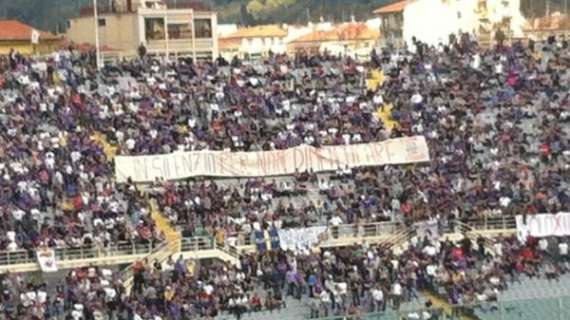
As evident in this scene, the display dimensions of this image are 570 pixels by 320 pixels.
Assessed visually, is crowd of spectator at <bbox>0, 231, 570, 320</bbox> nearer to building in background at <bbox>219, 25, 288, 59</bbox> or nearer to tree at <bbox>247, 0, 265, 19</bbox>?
building in background at <bbox>219, 25, 288, 59</bbox>

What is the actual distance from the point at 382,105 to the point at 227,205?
820cm

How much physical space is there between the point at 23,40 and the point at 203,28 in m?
7.28

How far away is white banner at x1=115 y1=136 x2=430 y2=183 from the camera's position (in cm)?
3478

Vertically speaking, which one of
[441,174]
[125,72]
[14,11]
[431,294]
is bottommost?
[431,294]

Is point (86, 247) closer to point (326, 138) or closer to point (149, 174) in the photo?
point (149, 174)

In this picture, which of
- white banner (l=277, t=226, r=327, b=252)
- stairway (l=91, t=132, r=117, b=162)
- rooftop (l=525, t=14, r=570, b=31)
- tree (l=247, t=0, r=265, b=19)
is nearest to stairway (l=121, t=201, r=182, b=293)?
white banner (l=277, t=226, r=327, b=252)

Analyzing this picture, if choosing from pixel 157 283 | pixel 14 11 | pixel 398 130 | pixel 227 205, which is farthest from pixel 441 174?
pixel 14 11

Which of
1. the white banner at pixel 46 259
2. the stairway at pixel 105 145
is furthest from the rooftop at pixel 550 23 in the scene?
the white banner at pixel 46 259

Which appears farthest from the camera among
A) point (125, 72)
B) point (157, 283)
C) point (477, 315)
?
point (125, 72)

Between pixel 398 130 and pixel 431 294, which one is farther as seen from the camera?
pixel 398 130

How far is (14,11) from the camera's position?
458 feet

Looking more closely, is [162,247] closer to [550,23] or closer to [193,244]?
[193,244]

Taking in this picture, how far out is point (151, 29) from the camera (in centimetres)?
5597

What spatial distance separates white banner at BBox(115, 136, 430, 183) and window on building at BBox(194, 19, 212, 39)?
71.7 ft
